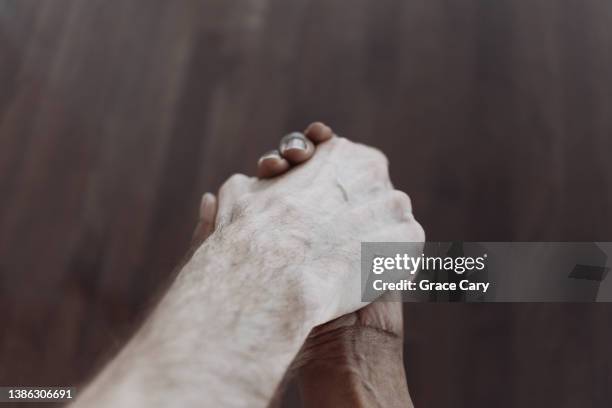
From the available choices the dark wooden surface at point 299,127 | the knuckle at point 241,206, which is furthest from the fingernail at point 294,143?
the dark wooden surface at point 299,127

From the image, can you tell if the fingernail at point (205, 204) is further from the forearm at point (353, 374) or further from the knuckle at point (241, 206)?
the forearm at point (353, 374)

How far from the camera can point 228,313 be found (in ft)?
2.14

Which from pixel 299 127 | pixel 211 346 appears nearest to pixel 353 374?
pixel 211 346

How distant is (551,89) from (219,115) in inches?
25.0

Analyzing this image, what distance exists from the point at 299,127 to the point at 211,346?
0.70m

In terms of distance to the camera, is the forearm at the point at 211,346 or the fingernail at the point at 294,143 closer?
the forearm at the point at 211,346

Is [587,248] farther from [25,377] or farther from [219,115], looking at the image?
[25,377]

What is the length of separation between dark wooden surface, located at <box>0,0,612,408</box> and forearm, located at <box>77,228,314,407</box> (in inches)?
17.4

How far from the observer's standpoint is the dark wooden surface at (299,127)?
3.49 ft

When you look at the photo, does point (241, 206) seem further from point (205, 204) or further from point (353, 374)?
point (353, 374)

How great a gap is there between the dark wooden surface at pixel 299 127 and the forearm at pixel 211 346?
441mm

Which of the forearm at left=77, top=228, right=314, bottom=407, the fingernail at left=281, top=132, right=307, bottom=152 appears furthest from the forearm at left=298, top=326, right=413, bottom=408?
the fingernail at left=281, top=132, right=307, bottom=152

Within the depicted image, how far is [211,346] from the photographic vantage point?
0.61 metres

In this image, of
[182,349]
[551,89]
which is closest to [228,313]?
[182,349]
